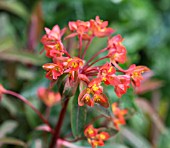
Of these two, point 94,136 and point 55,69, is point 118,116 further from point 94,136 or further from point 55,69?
point 55,69

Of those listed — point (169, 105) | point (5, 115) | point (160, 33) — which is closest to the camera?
point (5, 115)

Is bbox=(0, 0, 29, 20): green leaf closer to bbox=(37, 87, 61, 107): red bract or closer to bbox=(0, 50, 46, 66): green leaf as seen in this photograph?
bbox=(0, 50, 46, 66): green leaf

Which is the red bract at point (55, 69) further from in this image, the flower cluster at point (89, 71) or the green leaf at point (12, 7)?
the green leaf at point (12, 7)

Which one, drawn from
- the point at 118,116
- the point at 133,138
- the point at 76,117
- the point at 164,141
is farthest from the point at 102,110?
the point at 164,141

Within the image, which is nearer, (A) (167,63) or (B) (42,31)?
(B) (42,31)

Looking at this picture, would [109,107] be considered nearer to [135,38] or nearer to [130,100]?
[130,100]

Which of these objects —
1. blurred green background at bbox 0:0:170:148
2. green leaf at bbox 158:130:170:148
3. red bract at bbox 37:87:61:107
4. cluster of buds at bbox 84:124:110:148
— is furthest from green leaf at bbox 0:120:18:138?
green leaf at bbox 158:130:170:148

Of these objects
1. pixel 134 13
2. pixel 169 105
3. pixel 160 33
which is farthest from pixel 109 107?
pixel 160 33

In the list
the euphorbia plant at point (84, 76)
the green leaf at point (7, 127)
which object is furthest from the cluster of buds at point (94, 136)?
the green leaf at point (7, 127)
